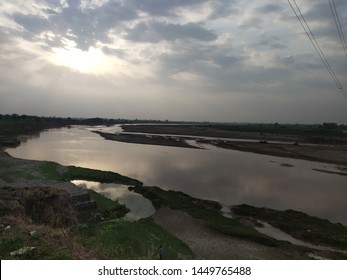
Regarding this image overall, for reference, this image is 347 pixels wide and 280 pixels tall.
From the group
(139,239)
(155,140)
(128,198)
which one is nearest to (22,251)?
(139,239)

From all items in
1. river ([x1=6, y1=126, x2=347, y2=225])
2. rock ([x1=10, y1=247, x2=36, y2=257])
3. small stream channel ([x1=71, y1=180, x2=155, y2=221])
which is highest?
rock ([x1=10, y1=247, x2=36, y2=257])

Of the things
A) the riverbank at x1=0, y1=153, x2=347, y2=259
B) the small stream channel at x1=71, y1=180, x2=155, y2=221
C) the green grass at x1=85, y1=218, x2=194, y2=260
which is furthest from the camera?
the small stream channel at x1=71, y1=180, x2=155, y2=221

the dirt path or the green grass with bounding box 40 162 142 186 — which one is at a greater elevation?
the green grass with bounding box 40 162 142 186

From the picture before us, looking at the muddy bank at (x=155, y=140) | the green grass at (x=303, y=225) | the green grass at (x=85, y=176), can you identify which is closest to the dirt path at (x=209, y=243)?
the green grass at (x=303, y=225)

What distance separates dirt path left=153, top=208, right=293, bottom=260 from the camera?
541 inches

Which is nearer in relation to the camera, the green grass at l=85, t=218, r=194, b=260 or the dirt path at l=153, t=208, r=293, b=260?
the green grass at l=85, t=218, r=194, b=260

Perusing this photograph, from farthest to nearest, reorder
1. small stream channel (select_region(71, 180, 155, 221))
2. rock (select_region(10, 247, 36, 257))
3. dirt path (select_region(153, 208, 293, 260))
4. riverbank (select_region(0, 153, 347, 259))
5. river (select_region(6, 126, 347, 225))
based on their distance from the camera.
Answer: river (select_region(6, 126, 347, 225)) < small stream channel (select_region(71, 180, 155, 221)) < dirt path (select_region(153, 208, 293, 260)) < riverbank (select_region(0, 153, 347, 259)) < rock (select_region(10, 247, 36, 257))

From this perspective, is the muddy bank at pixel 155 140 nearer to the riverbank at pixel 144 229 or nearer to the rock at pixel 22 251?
the riverbank at pixel 144 229

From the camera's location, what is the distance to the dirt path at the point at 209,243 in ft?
45.1

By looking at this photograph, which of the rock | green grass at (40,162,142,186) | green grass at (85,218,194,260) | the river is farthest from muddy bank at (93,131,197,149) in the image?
the rock

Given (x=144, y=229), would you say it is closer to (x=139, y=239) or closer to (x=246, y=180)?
(x=139, y=239)

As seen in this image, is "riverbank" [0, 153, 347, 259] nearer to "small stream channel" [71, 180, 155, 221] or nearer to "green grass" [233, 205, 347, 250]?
"green grass" [233, 205, 347, 250]

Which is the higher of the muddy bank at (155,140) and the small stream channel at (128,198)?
the muddy bank at (155,140)

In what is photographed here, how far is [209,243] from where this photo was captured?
15.2 meters
